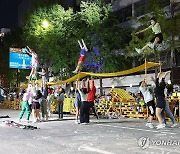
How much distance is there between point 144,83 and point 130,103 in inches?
168

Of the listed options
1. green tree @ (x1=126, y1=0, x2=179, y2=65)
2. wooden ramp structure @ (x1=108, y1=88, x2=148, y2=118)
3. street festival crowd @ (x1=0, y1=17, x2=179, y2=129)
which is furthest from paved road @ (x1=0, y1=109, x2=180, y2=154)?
green tree @ (x1=126, y1=0, x2=179, y2=65)

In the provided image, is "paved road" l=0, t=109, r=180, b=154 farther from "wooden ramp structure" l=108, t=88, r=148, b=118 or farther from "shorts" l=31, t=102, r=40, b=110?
"wooden ramp structure" l=108, t=88, r=148, b=118

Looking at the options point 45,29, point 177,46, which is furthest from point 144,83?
point 45,29

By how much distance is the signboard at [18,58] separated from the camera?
Answer: 27.1 meters

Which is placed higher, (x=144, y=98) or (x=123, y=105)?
(x=144, y=98)

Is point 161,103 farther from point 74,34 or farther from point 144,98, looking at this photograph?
point 74,34

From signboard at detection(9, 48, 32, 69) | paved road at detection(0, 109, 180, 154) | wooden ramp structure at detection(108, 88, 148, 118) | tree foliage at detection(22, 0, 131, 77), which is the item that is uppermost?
tree foliage at detection(22, 0, 131, 77)

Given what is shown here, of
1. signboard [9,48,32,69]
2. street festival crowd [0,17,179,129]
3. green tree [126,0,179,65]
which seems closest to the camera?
street festival crowd [0,17,179,129]

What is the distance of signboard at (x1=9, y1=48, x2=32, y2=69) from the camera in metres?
27.1

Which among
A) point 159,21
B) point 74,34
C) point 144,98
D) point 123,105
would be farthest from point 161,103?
point 74,34

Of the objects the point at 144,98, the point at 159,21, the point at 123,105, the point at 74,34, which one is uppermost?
the point at 74,34

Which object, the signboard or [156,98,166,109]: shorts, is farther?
the signboard

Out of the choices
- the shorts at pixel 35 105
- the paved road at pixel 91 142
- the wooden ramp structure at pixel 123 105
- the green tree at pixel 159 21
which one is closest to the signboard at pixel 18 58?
the green tree at pixel 159 21

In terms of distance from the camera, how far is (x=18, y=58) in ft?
90.0
